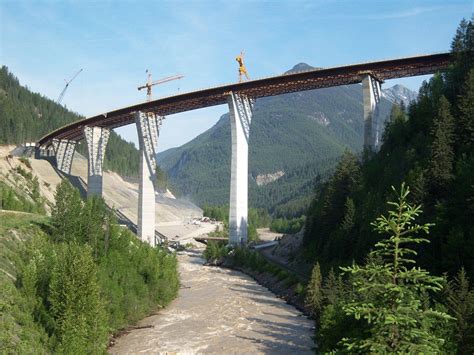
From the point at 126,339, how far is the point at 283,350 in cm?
1020

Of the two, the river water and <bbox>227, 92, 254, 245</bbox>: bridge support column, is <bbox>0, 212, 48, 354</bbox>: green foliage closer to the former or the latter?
the river water

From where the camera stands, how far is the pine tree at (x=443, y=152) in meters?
32.4

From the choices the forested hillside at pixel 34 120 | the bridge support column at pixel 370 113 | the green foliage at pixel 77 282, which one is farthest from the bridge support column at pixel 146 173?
the forested hillside at pixel 34 120

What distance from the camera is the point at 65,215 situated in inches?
1348

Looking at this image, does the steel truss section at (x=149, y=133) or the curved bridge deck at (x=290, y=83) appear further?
the steel truss section at (x=149, y=133)

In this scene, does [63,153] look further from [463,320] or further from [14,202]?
[463,320]

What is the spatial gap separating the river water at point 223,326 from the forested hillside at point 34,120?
94.3 metres

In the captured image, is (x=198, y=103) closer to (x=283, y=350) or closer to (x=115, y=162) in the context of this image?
(x=283, y=350)

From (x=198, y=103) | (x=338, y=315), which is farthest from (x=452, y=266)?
(x=198, y=103)

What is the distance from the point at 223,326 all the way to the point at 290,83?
111ft

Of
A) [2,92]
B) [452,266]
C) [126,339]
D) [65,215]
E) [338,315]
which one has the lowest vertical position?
[126,339]

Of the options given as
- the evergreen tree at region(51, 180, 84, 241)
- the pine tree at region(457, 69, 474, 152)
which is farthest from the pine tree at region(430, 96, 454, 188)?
the evergreen tree at region(51, 180, 84, 241)

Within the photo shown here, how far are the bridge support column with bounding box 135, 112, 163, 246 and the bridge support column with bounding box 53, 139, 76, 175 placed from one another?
3500 centimetres

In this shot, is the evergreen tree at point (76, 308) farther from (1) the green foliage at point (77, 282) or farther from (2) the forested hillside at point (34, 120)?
(2) the forested hillside at point (34, 120)
